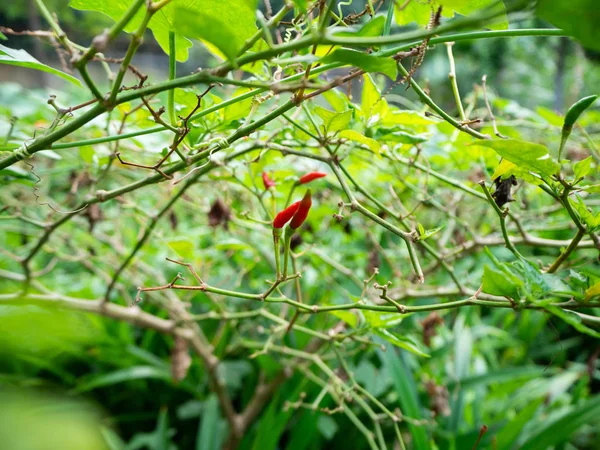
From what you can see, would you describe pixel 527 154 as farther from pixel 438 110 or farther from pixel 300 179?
pixel 300 179

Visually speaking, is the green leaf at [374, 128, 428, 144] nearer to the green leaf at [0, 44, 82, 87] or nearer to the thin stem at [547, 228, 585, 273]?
the thin stem at [547, 228, 585, 273]

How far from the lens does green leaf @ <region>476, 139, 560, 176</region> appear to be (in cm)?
33

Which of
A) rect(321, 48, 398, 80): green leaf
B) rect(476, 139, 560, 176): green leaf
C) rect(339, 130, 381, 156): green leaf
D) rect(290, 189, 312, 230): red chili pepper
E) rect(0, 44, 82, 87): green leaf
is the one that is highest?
rect(0, 44, 82, 87): green leaf

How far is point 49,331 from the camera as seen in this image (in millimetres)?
137

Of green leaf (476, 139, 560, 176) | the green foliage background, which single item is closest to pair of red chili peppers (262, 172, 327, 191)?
the green foliage background

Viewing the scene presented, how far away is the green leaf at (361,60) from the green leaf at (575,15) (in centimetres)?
10

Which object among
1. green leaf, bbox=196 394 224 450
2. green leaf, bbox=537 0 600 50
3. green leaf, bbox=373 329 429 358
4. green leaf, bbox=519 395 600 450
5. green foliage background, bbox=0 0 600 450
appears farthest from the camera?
green leaf, bbox=196 394 224 450

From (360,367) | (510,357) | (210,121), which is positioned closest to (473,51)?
(510,357)

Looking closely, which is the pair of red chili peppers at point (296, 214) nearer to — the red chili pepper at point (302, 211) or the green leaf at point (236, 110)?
the red chili pepper at point (302, 211)

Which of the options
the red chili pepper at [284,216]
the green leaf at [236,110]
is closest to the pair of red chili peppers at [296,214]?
the red chili pepper at [284,216]

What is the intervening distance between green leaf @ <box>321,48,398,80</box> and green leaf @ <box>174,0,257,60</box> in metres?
0.06

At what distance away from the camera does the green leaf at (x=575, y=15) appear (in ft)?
0.78

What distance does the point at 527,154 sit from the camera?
0.34 m

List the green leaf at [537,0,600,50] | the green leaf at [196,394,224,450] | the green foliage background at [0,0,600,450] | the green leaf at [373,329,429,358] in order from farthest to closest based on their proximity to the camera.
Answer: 1. the green leaf at [196,394,224,450]
2. the green leaf at [373,329,429,358]
3. the green foliage background at [0,0,600,450]
4. the green leaf at [537,0,600,50]
